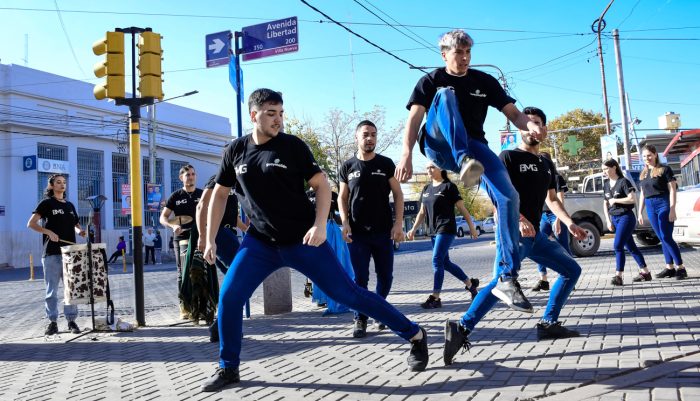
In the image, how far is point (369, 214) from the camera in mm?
5742

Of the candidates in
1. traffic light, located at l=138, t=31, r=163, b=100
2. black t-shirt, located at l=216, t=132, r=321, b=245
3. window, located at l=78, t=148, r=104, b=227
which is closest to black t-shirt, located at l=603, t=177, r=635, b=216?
black t-shirt, located at l=216, t=132, r=321, b=245

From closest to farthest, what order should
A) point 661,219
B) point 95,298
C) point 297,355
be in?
1. point 297,355
2. point 95,298
3. point 661,219

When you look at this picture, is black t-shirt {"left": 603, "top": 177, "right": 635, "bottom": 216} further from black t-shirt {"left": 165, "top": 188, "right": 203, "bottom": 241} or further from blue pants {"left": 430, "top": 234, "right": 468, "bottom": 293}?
black t-shirt {"left": 165, "top": 188, "right": 203, "bottom": 241}

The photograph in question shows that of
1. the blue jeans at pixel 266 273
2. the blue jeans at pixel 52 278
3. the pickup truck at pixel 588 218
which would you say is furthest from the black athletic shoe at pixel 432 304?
the pickup truck at pixel 588 218

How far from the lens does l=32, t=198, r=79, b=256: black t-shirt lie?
7.22 meters

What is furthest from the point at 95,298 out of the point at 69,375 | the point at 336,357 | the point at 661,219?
the point at 661,219

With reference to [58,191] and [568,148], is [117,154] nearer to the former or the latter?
[568,148]

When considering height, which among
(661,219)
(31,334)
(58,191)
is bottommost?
(31,334)

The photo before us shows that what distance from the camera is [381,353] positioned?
4.61 metres

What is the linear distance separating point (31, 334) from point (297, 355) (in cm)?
426

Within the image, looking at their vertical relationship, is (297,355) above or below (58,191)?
below

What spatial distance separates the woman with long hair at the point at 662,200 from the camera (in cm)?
831

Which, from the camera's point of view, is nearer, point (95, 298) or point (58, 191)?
point (95, 298)

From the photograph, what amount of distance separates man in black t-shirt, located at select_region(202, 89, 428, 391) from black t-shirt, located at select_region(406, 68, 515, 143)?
2.92ft
